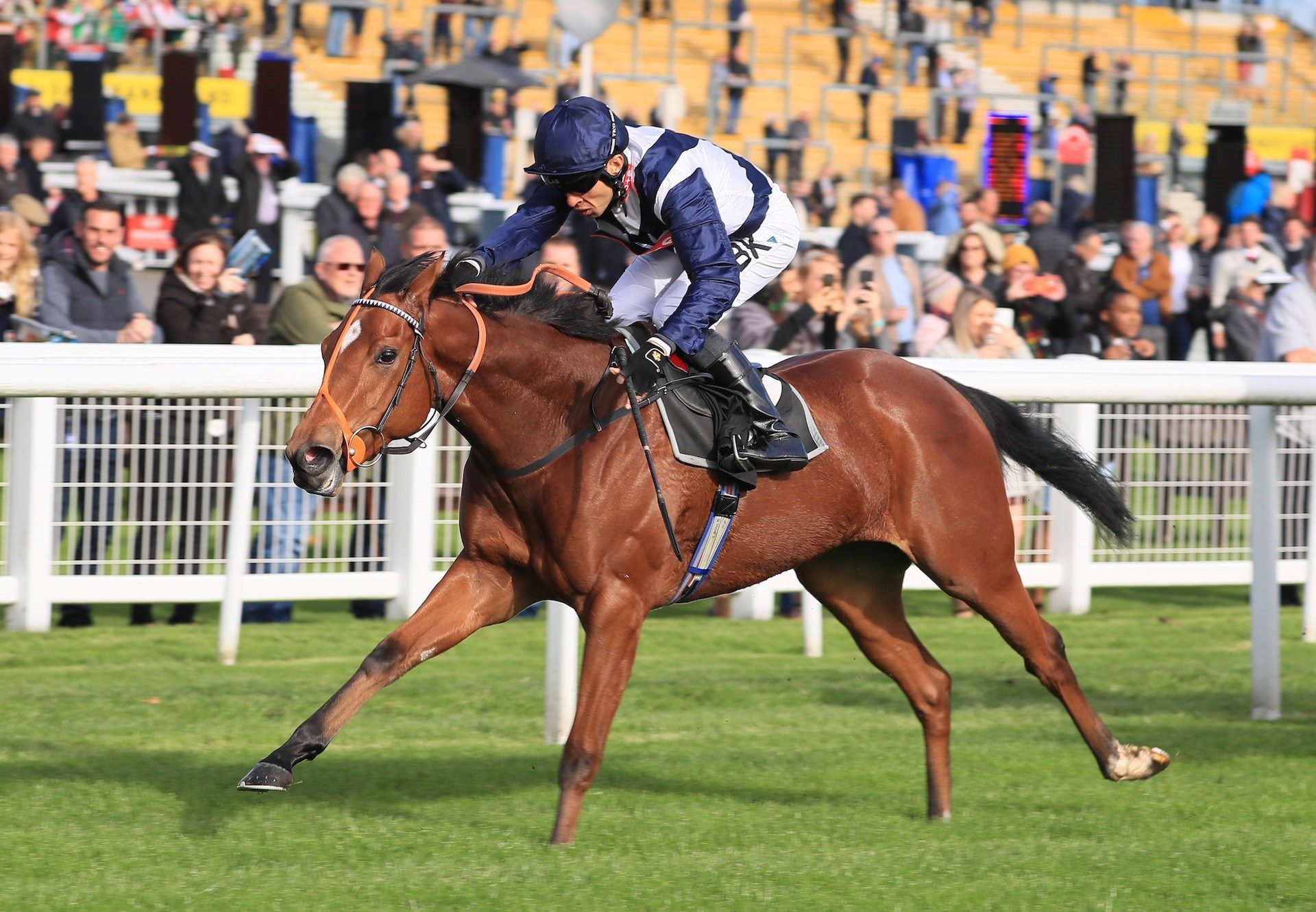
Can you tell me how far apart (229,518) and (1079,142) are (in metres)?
11.7

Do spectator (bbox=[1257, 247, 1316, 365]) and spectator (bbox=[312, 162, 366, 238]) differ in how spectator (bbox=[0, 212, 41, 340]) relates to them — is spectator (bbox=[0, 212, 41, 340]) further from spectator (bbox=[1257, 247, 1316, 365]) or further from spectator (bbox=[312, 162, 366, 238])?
spectator (bbox=[1257, 247, 1316, 365])

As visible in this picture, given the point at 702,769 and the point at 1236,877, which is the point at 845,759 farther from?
the point at 1236,877

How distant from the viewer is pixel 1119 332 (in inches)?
358

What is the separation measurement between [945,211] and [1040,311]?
595cm

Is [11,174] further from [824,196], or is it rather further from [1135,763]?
[1135,763]

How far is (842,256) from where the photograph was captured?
11.3 meters

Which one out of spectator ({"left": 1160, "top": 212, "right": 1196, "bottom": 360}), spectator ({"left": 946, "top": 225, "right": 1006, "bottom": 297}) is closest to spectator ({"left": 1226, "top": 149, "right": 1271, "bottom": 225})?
spectator ({"left": 1160, "top": 212, "right": 1196, "bottom": 360})

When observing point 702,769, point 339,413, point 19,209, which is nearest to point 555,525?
point 339,413

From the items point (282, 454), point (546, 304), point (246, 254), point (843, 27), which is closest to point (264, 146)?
point (246, 254)

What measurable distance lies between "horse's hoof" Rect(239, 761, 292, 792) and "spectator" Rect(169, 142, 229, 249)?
753 cm

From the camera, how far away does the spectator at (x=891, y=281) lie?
8.95 m

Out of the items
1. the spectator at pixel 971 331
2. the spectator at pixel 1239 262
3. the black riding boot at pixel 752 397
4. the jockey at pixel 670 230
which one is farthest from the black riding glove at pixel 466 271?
the spectator at pixel 1239 262

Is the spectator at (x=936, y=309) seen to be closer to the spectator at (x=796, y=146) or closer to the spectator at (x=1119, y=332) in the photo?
the spectator at (x=1119, y=332)

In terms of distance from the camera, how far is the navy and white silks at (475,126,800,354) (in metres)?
3.90
